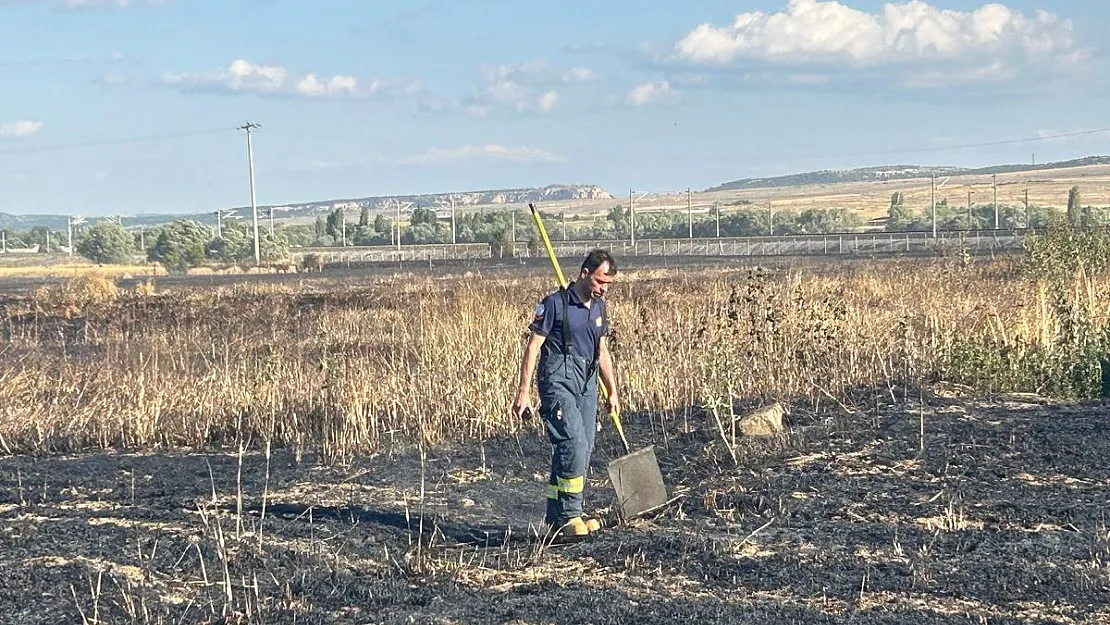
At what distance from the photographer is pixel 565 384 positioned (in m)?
7.88

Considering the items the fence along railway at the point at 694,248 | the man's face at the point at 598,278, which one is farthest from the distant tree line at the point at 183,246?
the man's face at the point at 598,278

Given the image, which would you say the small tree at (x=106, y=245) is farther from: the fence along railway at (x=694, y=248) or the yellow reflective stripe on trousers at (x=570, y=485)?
the yellow reflective stripe on trousers at (x=570, y=485)

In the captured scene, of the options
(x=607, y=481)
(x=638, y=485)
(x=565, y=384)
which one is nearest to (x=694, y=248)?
(x=607, y=481)

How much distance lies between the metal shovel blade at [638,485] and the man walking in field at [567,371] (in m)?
0.23

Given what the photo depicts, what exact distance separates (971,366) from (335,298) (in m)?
20.6

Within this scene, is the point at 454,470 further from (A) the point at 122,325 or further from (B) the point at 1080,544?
(A) the point at 122,325

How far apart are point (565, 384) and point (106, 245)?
301 feet

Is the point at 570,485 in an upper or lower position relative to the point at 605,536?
upper

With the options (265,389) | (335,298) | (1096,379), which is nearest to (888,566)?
(1096,379)

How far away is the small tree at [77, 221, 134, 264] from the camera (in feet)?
302

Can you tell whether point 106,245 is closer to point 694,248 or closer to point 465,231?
point 465,231

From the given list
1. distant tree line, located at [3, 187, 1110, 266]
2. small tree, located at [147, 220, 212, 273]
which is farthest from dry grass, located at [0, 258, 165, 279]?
distant tree line, located at [3, 187, 1110, 266]

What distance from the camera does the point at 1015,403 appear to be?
11.5 metres

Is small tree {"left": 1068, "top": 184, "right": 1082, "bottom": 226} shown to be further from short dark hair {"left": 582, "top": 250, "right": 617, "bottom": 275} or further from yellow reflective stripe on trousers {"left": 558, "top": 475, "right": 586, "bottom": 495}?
yellow reflective stripe on trousers {"left": 558, "top": 475, "right": 586, "bottom": 495}
